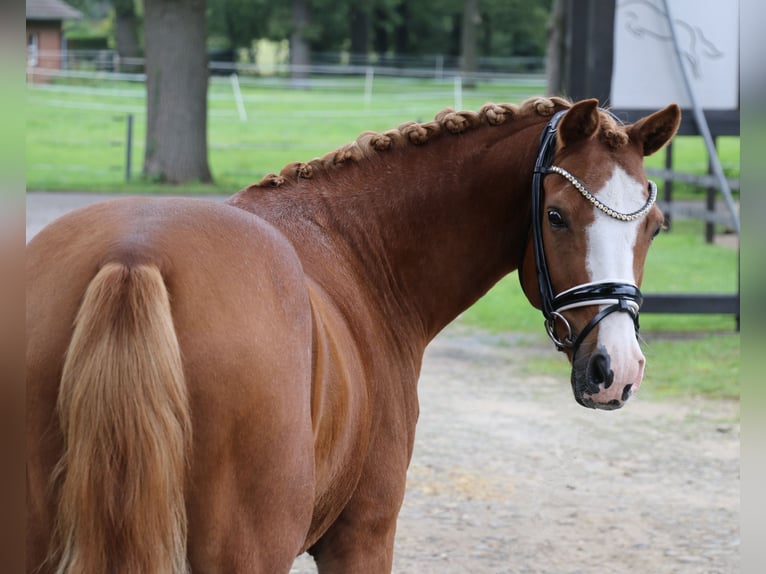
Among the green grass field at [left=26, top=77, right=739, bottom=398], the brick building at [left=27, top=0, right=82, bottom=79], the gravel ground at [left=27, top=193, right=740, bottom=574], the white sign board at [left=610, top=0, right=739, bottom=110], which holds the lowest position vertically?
the gravel ground at [left=27, top=193, right=740, bottom=574]

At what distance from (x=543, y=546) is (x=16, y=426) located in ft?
12.6

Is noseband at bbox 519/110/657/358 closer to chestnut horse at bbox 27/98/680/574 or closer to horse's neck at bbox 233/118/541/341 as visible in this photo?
chestnut horse at bbox 27/98/680/574

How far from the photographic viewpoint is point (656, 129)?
2846mm

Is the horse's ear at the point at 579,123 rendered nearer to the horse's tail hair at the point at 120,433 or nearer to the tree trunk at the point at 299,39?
the horse's tail hair at the point at 120,433

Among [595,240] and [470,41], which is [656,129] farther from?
[470,41]

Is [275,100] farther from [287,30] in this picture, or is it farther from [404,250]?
[404,250]

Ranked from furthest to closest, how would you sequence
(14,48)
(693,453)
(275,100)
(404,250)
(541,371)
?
1. (275,100)
2. (541,371)
3. (693,453)
4. (404,250)
5. (14,48)

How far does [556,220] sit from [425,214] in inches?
20.4

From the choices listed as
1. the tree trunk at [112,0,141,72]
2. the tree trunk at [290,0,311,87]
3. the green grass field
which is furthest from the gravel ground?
the tree trunk at [290,0,311,87]

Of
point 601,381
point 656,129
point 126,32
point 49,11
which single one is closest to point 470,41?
point 126,32

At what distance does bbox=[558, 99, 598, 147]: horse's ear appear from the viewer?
8.73 feet

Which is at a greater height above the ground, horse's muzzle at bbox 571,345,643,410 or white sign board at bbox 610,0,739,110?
white sign board at bbox 610,0,739,110

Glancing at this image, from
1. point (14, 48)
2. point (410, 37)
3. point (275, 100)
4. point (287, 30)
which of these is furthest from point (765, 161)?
point (410, 37)

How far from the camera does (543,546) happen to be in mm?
4953
